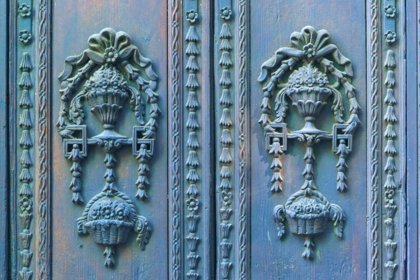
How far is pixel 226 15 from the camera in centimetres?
191

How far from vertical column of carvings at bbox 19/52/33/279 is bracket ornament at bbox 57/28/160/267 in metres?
0.11

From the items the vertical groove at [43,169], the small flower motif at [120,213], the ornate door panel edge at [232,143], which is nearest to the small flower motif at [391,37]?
the ornate door panel edge at [232,143]

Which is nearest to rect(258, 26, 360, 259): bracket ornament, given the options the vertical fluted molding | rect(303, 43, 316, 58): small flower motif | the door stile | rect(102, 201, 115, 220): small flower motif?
rect(303, 43, 316, 58): small flower motif

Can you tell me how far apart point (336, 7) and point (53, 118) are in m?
1.02

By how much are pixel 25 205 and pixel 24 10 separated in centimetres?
65

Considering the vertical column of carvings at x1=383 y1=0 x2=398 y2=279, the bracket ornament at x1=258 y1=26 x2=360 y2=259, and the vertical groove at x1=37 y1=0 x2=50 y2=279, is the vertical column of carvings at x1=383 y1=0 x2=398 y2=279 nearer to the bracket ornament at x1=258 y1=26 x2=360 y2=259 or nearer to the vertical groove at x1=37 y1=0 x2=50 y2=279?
the bracket ornament at x1=258 y1=26 x2=360 y2=259

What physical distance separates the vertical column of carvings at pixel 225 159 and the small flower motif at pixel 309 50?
0.82ft

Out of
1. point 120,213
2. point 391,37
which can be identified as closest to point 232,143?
point 120,213

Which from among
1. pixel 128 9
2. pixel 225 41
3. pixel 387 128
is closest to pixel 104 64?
pixel 128 9

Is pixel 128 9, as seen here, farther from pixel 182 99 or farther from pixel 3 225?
pixel 3 225

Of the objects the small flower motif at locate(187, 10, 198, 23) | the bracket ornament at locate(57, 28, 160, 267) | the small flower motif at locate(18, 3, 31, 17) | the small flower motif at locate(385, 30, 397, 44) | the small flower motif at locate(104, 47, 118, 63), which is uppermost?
the small flower motif at locate(18, 3, 31, 17)

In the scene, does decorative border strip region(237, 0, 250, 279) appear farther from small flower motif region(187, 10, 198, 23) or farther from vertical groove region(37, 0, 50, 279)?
vertical groove region(37, 0, 50, 279)

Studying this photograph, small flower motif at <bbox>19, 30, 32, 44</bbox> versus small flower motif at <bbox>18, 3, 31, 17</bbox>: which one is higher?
small flower motif at <bbox>18, 3, 31, 17</bbox>

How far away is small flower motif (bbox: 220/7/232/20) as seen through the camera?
191 cm
